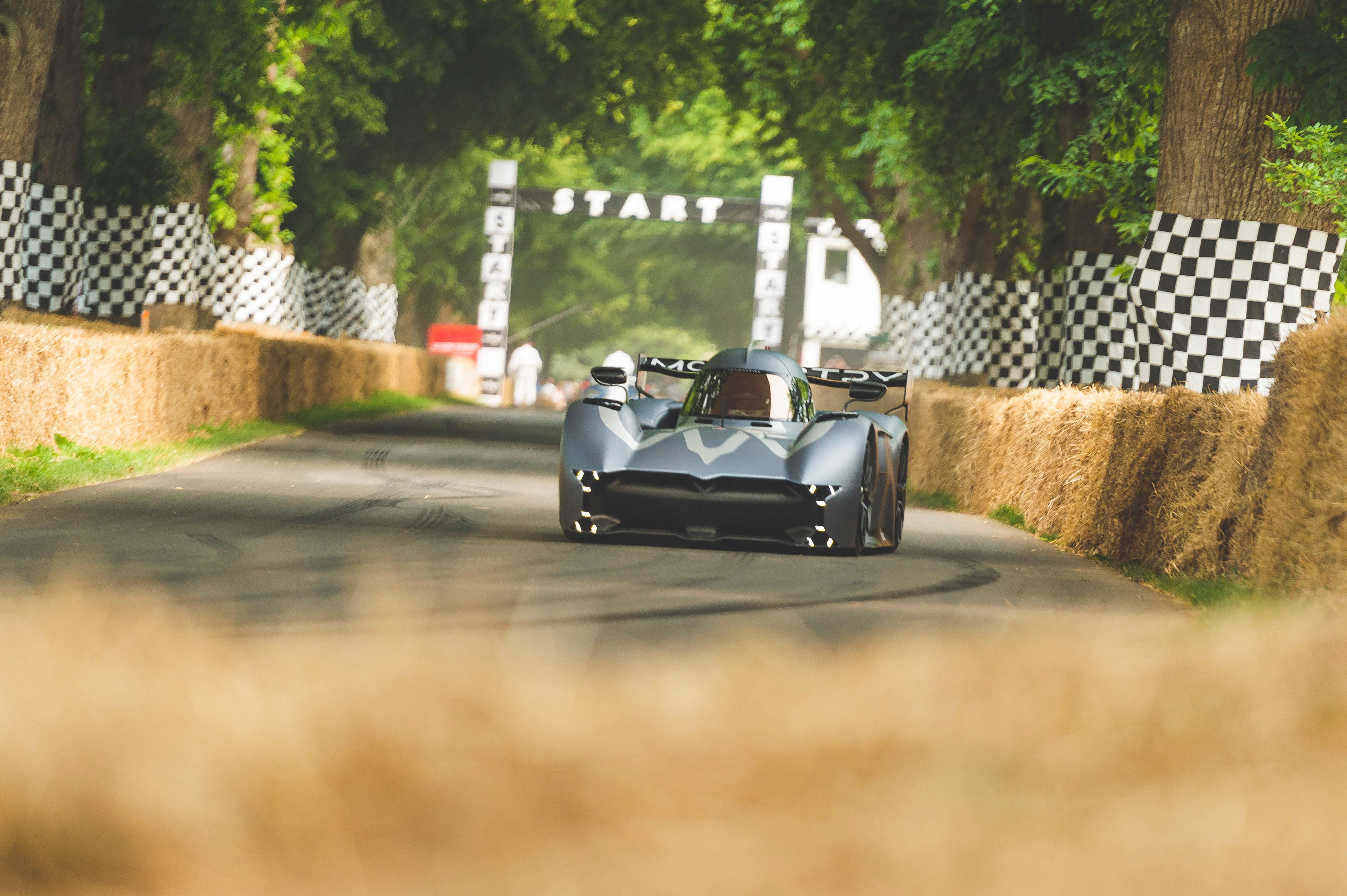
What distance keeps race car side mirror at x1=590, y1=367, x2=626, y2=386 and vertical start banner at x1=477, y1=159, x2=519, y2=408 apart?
3539 cm

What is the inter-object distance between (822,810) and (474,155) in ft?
185

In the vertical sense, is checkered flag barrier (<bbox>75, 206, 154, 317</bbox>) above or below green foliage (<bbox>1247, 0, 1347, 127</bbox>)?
below

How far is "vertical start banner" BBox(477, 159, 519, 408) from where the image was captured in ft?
150

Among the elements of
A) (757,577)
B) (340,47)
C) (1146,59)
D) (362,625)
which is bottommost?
(757,577)

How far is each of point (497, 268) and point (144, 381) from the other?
30.0m

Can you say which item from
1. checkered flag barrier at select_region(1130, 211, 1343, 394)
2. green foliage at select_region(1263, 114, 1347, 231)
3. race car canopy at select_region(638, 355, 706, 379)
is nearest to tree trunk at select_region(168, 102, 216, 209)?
race car canopy at select_region(638, 355, 706, 379)

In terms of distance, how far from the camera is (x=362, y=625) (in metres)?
2.43

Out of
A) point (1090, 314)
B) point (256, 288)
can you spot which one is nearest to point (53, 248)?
point (256, 288)

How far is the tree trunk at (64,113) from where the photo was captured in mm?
18797

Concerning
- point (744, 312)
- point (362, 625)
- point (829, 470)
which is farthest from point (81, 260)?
point (744, 312)

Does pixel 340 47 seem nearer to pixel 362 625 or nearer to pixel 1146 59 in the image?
pixel 1146 59

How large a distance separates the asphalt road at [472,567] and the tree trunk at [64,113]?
7.39 meters

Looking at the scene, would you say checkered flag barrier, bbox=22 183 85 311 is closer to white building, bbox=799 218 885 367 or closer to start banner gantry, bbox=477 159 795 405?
start banner gantry, bbox=477 159 795 405

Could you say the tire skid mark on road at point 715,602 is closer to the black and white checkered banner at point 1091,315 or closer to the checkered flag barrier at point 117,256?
the black and white checkered banner at point 1091,315
